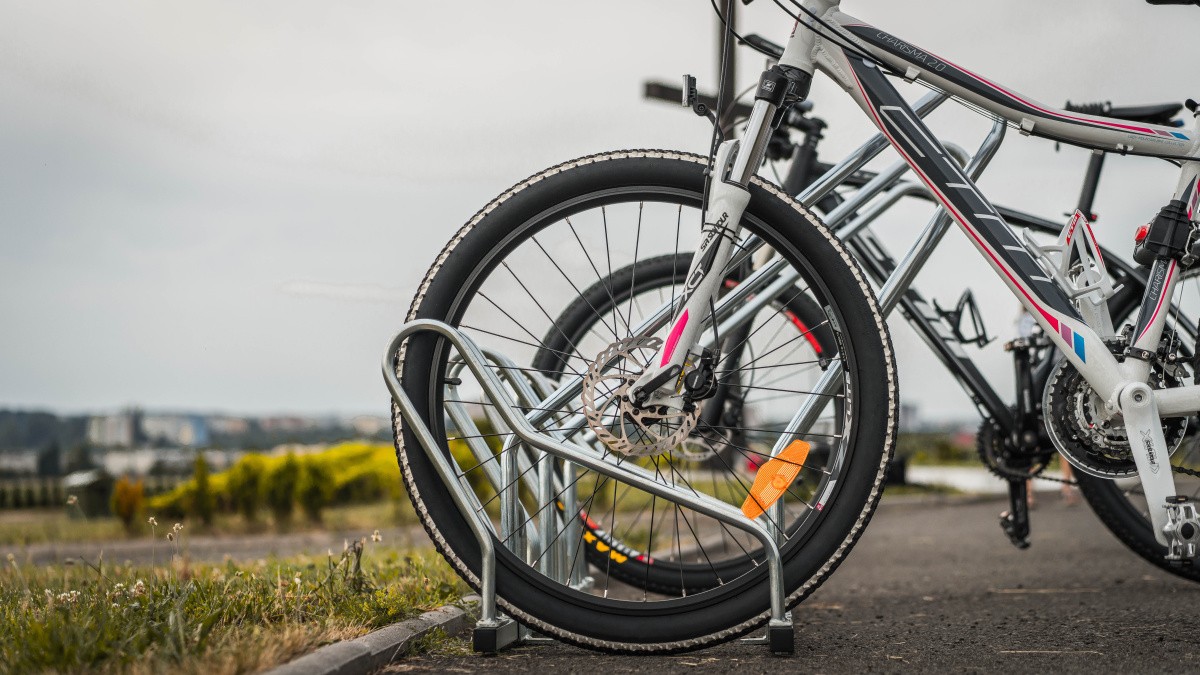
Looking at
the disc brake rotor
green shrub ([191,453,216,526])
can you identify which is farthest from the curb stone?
green shrub ([191,453,216,526])

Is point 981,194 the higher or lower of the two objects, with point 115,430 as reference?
higher

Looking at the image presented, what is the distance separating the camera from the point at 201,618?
2.12 metres

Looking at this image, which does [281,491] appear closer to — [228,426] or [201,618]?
[228,426]

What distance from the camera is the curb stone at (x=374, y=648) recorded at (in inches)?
71.9

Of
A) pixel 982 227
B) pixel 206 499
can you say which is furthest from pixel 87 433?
pixel 982 227

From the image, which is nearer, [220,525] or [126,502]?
[220,525]

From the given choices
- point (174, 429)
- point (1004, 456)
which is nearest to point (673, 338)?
point (1004, 456)

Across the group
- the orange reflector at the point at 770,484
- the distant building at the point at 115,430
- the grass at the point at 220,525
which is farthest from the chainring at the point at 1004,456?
the distant building at the point at 115,430

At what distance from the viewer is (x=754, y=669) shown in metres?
2.08

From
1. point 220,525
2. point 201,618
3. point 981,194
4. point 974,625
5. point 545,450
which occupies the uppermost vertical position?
point 981,194

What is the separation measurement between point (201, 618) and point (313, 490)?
828cm

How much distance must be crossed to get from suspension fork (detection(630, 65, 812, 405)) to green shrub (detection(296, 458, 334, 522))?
8.57 m

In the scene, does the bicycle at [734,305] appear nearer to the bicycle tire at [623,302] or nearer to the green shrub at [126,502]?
the bicycle tire at [623,302]

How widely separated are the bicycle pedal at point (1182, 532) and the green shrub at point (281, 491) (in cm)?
906
